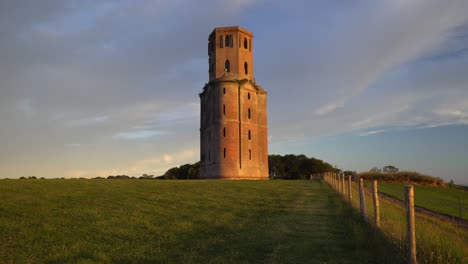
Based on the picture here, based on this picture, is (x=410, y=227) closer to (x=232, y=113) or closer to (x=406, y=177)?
(x=232, y=113)

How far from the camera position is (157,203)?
16.0 m

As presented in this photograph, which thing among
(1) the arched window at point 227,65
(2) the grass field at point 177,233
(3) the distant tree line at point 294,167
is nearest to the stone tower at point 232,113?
(1) the arched window at point 227,65

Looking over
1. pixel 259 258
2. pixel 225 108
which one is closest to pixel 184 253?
pixel 259 258

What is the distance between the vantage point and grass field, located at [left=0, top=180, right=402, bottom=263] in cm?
786

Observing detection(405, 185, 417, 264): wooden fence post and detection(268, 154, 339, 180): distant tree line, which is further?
detection(268, 154, 339, 180): distant tree line

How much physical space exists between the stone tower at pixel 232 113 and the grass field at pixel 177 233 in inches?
1578

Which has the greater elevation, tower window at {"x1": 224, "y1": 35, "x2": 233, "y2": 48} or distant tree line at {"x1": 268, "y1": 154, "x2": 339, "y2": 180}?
tower window at {"x1": 224, "y1": 35, "x2": 233, "y2": 48}

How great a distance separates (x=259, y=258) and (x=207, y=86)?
56094mm

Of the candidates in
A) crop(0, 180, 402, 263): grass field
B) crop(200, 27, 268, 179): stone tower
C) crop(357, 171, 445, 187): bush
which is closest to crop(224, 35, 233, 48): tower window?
crop(200, 27, 268, 179): stone tower

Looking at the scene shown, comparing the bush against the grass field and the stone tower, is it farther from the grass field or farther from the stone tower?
the grass field

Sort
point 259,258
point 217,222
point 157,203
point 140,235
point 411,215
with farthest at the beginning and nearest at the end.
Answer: point 157,203 → point 217,222 → point 140,235 → point 259,258 → point 411,215

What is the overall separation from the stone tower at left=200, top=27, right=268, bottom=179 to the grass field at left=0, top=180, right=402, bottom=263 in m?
40.1

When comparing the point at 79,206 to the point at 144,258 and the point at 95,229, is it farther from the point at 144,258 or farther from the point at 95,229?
the point at 144,258

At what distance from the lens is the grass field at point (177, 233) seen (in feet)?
25.8
